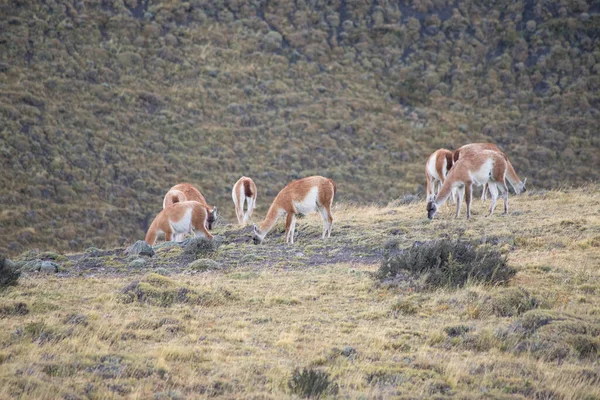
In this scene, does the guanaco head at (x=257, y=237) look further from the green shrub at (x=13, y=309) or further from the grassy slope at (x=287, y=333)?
the green shrub at (x=13, y=309)

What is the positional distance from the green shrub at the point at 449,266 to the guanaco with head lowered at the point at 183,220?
18.8ft

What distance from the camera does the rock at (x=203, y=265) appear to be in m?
13.2

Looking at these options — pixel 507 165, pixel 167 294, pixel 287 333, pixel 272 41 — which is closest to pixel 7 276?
pixel 167 294

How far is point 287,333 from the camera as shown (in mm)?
8469

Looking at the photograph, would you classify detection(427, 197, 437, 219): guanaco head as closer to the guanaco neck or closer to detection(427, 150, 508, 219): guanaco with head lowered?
detection(427, 150, 508, 219): guanaco with head lowered

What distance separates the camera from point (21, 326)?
8.45 m

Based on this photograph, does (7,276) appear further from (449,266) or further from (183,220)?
(449,266)

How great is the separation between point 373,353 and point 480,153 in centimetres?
992

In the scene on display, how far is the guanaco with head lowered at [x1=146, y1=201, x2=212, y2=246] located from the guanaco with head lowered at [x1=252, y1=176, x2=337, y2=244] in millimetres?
1263

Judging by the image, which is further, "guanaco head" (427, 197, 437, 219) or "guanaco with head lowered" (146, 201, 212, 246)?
"guanaco head" (427, 197, 437, 219)

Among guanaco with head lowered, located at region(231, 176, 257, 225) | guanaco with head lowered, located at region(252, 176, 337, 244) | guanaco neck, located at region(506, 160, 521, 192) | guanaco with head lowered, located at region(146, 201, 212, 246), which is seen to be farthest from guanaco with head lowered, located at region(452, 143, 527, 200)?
guanaco with head lowered, located at region(146, 201, 212, 246)

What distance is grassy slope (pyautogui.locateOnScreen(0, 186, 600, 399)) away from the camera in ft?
22.3

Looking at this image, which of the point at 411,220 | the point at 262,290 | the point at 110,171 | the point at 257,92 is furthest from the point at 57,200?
the point at 262,290

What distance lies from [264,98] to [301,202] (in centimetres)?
2498
